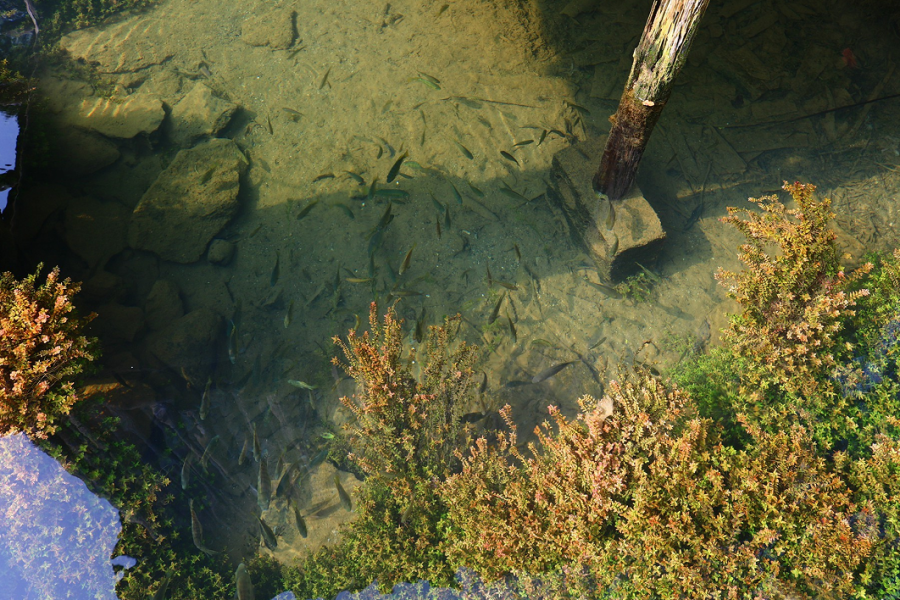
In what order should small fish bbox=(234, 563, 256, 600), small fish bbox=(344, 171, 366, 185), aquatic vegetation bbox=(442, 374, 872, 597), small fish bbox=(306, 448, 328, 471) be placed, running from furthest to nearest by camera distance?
small fish bbox=(344, 171, 366, 185), small fish bbox=(306, 448, 328, 471), small fish bbox=(234, 563, 256, 600), aquatic vegetation bbox=(442, 374, 872, 597)

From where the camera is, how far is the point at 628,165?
5.80m

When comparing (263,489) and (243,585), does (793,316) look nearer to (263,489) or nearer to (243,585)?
(263,489)

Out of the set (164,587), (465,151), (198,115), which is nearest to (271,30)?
(198,115)

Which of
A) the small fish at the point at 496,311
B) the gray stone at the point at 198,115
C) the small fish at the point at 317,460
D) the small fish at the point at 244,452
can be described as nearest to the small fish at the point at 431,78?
the gray stone at the point at 198,115

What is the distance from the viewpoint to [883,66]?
7695mm

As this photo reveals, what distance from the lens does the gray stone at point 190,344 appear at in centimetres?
544

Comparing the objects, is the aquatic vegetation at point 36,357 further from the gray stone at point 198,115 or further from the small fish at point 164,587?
the gray stone at point 198,115

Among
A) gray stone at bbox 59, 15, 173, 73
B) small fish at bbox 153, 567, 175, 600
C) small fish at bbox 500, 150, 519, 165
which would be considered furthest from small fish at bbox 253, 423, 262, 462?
gray stone at bbox 59, 15, 173, 73

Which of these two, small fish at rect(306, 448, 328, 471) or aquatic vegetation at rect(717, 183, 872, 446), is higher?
aquatic vegetation at rect(717, 183, 872, 446)

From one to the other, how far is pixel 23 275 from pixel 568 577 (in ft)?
20.8

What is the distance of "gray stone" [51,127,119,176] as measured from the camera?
6.68m

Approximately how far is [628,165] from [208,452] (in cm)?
576

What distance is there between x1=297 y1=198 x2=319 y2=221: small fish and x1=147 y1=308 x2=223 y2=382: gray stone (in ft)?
5.82

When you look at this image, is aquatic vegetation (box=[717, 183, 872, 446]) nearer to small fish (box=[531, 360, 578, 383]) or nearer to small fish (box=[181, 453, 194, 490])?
small fish (box=[531, 360, 578, 383])
